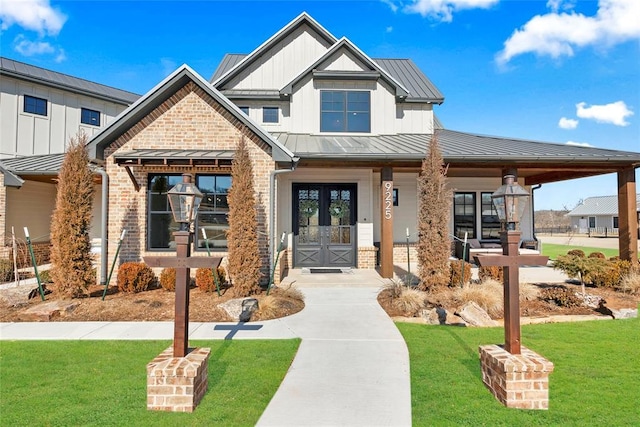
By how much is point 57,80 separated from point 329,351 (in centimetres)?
2233

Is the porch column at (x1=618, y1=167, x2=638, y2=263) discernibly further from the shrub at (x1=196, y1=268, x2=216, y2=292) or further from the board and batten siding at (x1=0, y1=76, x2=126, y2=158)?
the board and batten siding at (x1=0, y1=76, x2=126, y2=158)

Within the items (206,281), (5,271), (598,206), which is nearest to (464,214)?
(206,281)

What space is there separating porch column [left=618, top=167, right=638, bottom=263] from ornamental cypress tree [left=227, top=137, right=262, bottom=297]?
1077cm

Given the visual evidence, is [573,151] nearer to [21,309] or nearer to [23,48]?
[21,309]

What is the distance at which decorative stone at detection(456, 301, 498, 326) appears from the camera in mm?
6276

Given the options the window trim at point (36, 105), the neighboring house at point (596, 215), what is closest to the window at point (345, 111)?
the window trim at point (36, 105)

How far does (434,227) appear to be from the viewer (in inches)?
314

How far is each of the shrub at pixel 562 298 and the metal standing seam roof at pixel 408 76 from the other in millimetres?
Answer: 8557

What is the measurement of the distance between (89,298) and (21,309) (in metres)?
1.15

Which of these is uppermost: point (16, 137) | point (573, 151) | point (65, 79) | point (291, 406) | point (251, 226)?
point (65, 79)

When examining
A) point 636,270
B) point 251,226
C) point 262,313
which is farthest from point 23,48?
point 636,270

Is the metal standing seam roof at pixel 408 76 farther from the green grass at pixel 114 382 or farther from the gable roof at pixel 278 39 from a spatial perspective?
the green grass at pixel 114 382

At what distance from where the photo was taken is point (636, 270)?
923 centimetres

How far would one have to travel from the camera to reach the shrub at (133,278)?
8.21 metres
